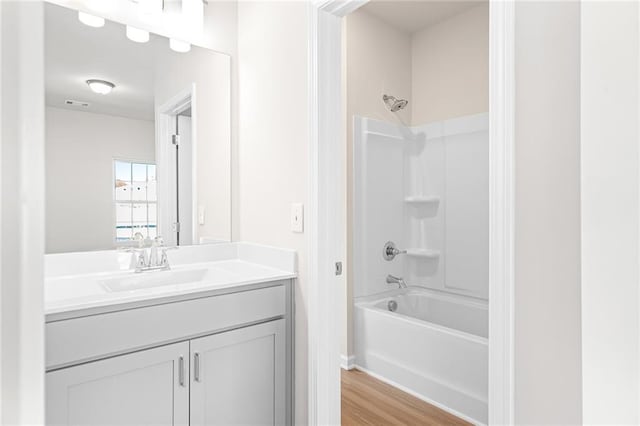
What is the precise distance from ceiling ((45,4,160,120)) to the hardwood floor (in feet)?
6.41

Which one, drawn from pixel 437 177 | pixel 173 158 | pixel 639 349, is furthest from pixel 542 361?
pixel 437 177

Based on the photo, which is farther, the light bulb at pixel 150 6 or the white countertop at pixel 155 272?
the light bulb at pixel 150 6

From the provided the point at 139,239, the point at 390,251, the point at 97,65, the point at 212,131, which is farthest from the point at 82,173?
the point at 390,251

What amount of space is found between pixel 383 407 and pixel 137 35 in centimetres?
237

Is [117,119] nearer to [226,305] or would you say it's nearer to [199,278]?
[199,278]

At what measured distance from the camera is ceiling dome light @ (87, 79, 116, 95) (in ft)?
5.69

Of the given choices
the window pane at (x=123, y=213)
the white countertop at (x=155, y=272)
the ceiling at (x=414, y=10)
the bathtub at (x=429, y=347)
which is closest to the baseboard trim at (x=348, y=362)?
the bathtub at (x=429, y=347)

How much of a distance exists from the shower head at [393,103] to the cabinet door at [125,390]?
7.74 ft

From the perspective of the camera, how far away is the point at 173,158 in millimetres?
1979

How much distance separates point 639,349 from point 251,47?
2.04 m

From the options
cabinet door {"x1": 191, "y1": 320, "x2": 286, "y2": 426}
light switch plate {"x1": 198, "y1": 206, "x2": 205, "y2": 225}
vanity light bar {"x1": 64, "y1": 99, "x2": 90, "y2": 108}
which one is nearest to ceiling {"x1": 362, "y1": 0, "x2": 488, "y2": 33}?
light switch plate {"x1": 198, "y1": 206, "x2": 205, "y2": 225}

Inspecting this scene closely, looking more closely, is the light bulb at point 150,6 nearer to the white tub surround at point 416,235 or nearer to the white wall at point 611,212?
the white tub surround at point 416,235

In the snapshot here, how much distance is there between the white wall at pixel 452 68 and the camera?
9.44 ft

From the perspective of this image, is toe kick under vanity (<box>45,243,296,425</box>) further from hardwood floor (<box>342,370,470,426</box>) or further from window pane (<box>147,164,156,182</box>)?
hardwood floor (<box>342,370,470,426</box>)
